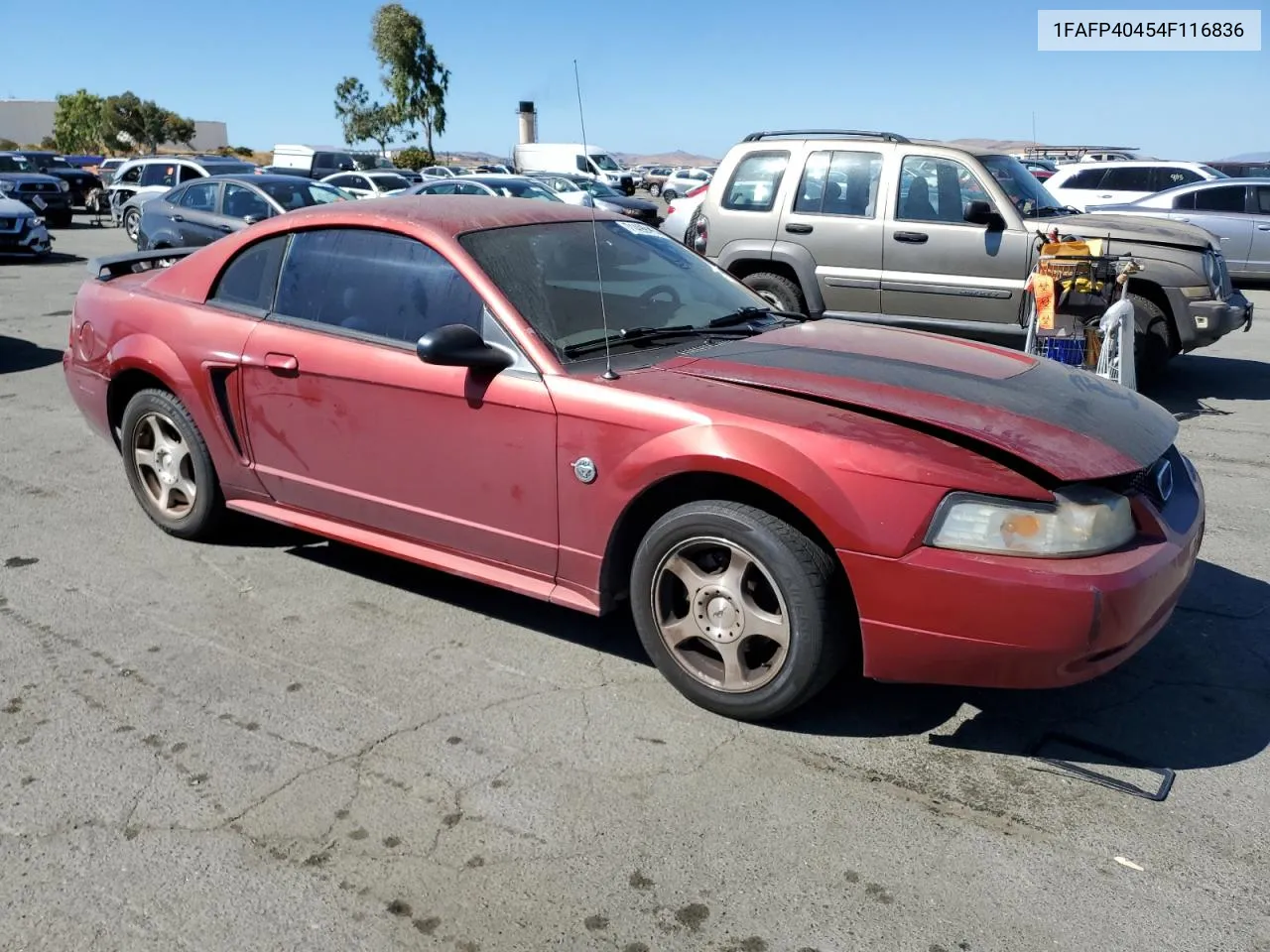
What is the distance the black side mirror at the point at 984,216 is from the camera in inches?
325

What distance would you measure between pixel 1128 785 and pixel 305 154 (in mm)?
36470

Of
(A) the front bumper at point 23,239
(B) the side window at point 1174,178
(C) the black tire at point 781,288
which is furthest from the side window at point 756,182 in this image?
(A) the front bumper at point 23,239

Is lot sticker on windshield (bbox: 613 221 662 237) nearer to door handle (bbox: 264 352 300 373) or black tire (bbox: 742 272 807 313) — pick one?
door handle (bbox: 264 352 300 373)

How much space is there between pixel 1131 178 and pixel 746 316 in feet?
51.9

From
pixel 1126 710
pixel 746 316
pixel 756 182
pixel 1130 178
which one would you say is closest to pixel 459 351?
pixel 746 316

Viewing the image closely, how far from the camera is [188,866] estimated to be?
280 centimetres

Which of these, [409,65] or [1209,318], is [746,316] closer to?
[1209,318]

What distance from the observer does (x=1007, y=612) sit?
2986 millimetres

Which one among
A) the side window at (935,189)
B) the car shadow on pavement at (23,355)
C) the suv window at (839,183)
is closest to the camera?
the side window at (935,189)

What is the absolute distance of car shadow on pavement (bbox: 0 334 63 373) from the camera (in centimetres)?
938

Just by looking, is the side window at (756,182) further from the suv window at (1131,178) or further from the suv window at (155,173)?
the suv window at (155,173)

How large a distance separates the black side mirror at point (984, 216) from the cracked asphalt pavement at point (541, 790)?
4.39 m

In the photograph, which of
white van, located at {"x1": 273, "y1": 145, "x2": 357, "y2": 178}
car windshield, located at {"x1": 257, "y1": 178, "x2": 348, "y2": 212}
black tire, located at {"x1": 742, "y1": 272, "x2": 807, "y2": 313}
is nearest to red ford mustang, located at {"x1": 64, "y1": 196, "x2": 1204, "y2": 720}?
black tire, located at {"x1": 742, "y1": 272, "x2": 807, "y2": 313}

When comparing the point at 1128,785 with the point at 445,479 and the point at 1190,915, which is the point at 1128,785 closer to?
the point at 1190,915
